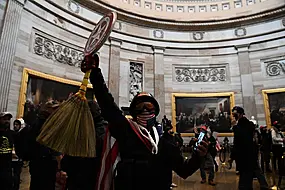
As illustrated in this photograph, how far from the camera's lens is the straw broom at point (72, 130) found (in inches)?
62.2

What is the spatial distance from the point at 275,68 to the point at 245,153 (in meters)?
12.4

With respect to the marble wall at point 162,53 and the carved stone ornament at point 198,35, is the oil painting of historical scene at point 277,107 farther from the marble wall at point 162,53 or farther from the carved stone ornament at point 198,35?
the carved stone ornament at point 198,35

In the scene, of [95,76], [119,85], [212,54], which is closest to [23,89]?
[119,85]

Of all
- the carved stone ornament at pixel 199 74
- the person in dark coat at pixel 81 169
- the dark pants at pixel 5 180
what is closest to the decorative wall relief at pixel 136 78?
the carved stone ornament at pixel 199 74

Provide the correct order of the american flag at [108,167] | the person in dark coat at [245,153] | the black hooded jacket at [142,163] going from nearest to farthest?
the black hooded jacket at [142,163]
the american flag at [108,167]
the person in dark coat at [245,153]

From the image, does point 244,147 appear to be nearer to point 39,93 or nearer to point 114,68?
point 39,93

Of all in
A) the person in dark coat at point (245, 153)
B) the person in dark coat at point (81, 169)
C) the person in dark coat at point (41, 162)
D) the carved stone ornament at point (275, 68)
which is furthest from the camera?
the carved stone ornament at point (275, 68)

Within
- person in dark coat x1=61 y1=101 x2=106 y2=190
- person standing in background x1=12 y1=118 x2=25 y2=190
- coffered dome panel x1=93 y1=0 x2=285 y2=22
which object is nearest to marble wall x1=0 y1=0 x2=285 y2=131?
coffered dome panel x1=93 y1=0 x2=285 y2=22

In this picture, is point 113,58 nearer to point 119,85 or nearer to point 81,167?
point 119,85

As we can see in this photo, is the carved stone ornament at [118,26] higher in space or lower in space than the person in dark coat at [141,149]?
higher

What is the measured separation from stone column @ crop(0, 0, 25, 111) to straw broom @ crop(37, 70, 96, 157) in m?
8.31

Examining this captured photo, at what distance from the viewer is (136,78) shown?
1438cm

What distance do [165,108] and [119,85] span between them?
11.5 feet

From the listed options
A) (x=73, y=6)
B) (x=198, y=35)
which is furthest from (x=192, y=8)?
(x=73, y=6)
